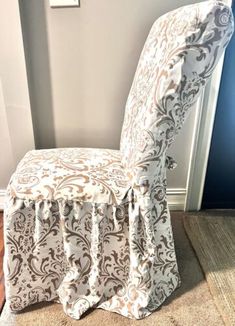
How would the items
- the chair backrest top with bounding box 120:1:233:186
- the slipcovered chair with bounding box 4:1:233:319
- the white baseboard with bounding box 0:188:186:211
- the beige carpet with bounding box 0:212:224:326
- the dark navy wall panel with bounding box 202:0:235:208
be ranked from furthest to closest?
the white baseboard with bounding box 0:188:186:211 < the dark navy wall panel with bounding box 202:0:235:208 < the beige carpet with bounding box 0:212:224:326 < the slipcovered chair with bounding box 4:1:233:319 < the chair backrest top with bounding box 120:1:233:186

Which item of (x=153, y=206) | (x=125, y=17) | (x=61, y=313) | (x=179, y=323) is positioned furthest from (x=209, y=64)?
(x=61, y=313)

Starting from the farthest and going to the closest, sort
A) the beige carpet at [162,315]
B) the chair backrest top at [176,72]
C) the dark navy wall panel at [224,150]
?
the dark navy wall panel at [224,150]
the beige carpet at [162,315]
the chair backrest top at [176,72]

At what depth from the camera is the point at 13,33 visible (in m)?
1.15

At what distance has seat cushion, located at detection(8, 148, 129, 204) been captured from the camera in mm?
874

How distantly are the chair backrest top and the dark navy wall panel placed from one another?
0.53m

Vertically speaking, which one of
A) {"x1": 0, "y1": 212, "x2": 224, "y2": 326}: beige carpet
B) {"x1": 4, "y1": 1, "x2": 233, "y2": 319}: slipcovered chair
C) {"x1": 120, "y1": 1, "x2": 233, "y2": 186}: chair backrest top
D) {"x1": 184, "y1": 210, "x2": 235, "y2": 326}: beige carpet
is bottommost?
{"x1": 0, "y1": 212, "x2": 224, "y2": 326}: beige carpet

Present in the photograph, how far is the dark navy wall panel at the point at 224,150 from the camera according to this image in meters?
1.31

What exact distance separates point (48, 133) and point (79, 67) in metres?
0.36

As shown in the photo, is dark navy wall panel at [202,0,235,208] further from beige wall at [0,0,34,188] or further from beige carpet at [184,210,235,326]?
beige wall at [0,0,34,188]

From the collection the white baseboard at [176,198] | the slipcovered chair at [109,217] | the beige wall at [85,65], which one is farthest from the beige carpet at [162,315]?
the beige wall at [85,65]

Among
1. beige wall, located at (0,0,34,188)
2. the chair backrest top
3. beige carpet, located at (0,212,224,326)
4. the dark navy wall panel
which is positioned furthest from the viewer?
the dark navy wall panel

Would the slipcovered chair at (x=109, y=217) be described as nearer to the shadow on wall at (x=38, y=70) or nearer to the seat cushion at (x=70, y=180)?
the seat cushion at (x=70, y=180)

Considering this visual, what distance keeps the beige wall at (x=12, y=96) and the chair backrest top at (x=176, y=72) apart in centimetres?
62

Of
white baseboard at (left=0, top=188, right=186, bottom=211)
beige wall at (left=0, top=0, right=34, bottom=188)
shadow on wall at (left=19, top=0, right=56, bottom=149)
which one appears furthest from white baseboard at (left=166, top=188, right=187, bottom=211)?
beige wall at (left=0, top=0, right=34, bottom=188)
